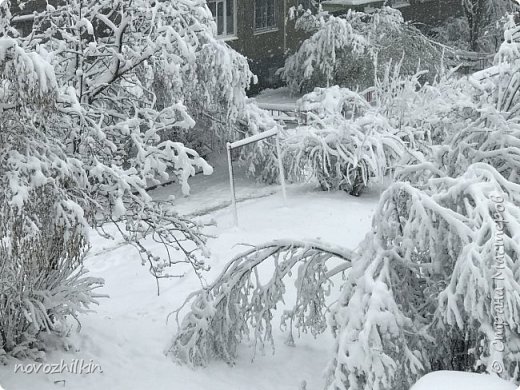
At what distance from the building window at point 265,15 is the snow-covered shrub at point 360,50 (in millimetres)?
1993

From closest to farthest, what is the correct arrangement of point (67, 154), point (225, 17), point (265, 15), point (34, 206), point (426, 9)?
point (34, 206), point (67, 154), point (225, 17), point (265, 15), point (426, 9)

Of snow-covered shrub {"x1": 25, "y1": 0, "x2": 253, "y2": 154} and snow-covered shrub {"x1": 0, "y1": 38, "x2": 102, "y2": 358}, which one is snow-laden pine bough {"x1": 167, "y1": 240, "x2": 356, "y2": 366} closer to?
snow-covered shrub {"x1": 0, "y1": 38, "x2": 102, "y2": 358}

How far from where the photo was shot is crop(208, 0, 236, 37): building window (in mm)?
21938

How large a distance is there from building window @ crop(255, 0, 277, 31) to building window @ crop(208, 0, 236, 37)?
3.82ft

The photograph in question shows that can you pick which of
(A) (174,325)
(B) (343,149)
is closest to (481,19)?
(B) (343,149)

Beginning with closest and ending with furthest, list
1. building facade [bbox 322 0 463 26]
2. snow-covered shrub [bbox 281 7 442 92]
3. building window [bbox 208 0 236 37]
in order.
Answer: snow-covered shrub [bbox 281 7 442 92]
building window [bbox 208 0 236 37]
building facade [bbox 322 0 463 26]

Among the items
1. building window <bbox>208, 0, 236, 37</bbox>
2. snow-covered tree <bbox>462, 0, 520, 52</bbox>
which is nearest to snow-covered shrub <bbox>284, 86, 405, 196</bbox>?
building window <bbox>208, 0, 236, 37</bbox>

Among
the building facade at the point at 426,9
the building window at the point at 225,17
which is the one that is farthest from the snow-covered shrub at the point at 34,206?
the building facade at the point at 426,9

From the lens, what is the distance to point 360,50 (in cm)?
2069

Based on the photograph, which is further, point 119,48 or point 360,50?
point 360,50

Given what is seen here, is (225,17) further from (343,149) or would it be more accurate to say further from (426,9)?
(426,9)

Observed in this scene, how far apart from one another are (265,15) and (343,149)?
35.0 ft

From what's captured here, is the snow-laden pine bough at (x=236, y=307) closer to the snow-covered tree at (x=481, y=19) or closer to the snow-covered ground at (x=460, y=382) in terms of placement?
the snow-covered ground at (x=460, y=382)

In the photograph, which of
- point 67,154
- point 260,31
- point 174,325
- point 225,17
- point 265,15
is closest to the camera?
point 67,154
